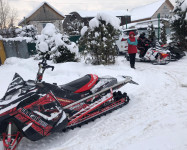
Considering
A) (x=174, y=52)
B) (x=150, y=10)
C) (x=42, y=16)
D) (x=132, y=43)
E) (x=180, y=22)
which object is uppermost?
(x=150, y=10)

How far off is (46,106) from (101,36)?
5590mm

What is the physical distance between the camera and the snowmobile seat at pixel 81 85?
363cm

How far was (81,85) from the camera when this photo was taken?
3.72 m

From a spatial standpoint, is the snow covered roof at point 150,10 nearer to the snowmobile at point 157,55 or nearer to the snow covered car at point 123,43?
the snow covered car at point 123,43

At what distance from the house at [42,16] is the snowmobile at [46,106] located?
2507 centimetres

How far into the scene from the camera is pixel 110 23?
26.1 ft

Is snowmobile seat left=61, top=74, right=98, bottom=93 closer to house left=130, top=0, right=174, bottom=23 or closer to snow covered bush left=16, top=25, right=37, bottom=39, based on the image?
snow covered bush left=16, top=25, right=37, bottom=39

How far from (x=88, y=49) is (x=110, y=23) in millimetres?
1485

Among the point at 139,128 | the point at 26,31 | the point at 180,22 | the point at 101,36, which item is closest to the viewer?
the point at 139,128

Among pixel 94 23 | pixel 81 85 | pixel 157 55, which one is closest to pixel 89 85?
pixel 81 85

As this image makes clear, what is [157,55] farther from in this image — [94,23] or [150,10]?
[150,10]

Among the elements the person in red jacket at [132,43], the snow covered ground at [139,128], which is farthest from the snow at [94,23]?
the snow covered ground at [139,128]

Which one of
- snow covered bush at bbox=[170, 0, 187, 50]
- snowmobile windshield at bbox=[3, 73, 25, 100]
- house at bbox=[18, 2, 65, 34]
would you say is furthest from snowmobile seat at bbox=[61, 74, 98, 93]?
house at bbox=[18, 2, 65, 34]

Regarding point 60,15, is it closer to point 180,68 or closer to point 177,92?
point 180,68
